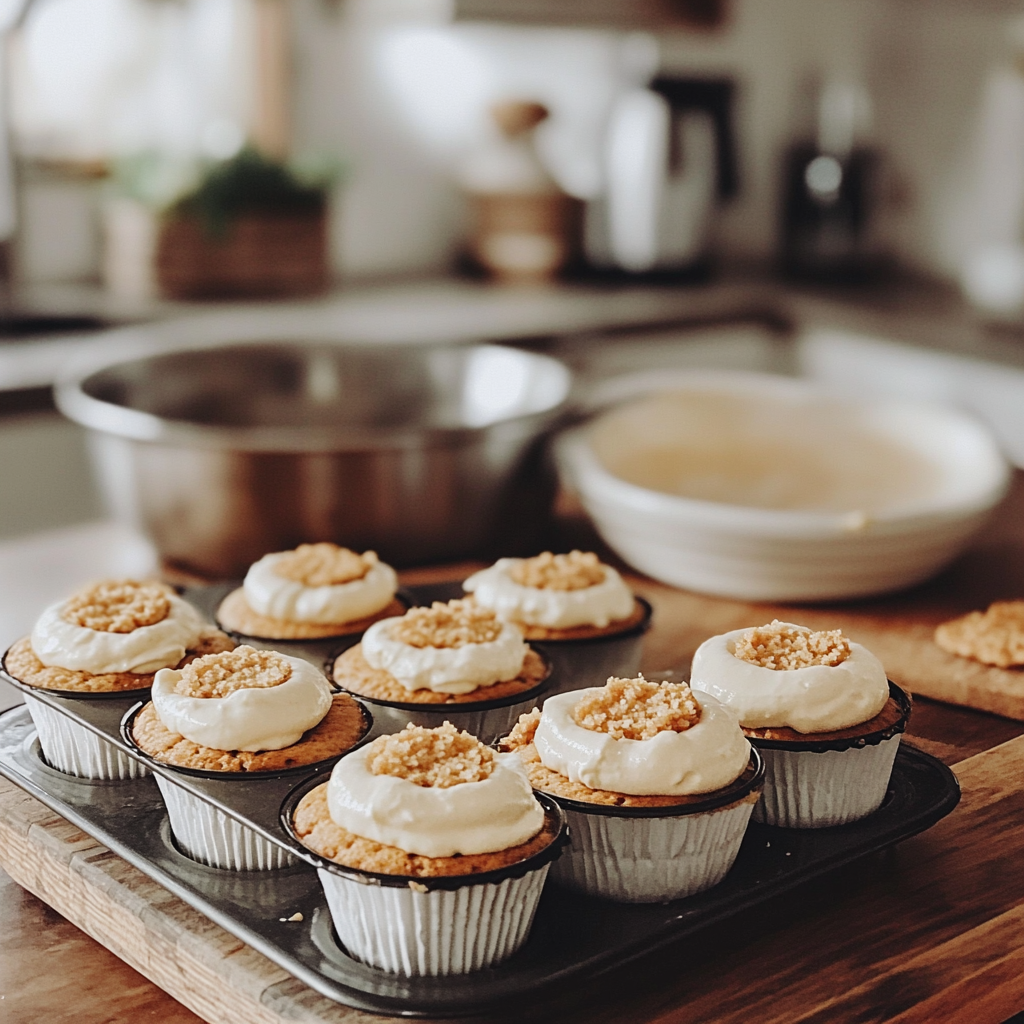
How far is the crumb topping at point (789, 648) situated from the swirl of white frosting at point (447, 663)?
0.21 metres

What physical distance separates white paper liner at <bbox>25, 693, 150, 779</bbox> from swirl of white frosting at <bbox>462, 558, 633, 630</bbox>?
40 cm

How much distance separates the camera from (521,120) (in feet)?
11.3

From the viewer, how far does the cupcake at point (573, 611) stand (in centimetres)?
133

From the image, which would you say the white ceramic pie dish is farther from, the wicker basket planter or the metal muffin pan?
the wicker basket planter

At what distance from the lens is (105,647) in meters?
1.13

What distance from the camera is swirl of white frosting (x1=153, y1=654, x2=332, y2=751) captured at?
0.99 metres

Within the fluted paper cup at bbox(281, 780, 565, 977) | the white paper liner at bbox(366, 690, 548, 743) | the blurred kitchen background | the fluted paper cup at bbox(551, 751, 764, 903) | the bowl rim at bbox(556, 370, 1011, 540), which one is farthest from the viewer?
the blurred kitchen background

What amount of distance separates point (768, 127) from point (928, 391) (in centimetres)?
142

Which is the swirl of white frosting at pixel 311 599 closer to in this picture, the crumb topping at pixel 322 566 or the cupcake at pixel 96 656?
the crumb topping at pixel 322 566

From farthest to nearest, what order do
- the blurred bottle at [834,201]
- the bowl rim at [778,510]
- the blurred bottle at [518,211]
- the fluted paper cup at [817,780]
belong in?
the blurred bottle at [834,201] < the blurred bottle at [518,211] < the bowl rim at [778,510] < the fluted paper cup at [817,780]

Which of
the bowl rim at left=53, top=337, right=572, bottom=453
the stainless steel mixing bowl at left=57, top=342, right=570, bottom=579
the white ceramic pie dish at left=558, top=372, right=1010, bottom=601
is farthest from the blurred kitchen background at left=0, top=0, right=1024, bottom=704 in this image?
the white ceramic pie dish at left=558, top=372, right=1010, bottom=601

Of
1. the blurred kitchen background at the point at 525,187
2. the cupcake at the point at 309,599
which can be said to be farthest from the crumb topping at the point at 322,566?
the blurred kitchen background at the point at 525,187

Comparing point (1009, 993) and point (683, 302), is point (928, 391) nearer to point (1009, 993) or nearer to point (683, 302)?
point (683, 302)

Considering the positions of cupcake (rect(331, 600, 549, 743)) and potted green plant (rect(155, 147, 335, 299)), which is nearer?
cupcake (rect(331, 600, 549, 743))
